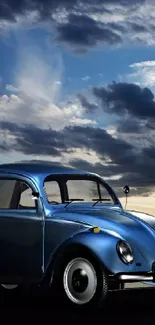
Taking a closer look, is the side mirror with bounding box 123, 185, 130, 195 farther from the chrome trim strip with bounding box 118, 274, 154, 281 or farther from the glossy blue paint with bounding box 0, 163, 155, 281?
the chrome trim strip with bounding box 118, 274, 154, 281

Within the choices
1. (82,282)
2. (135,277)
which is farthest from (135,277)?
(82,282)

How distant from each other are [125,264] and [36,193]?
→ 195 cm

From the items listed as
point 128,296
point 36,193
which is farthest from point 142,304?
point 36,193

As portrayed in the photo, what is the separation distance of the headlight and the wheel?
1.11ft

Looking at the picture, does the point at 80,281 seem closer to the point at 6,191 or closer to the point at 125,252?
the point at 125,252

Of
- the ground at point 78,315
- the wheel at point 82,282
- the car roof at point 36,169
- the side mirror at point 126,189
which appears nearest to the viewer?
the ground at point 78,315

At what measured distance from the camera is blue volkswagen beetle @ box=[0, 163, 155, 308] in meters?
11.1

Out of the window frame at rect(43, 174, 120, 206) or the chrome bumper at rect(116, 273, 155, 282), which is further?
the window frame at rect(43, 174, 120, 206)

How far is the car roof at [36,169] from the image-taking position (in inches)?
498

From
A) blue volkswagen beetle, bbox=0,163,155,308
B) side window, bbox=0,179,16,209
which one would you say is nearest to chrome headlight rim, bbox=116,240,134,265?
blue volkswagen beetle, bbox=0,163,155,308

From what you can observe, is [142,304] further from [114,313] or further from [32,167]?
[32,167]

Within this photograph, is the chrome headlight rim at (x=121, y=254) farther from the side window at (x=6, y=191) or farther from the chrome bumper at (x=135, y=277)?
the side window at (x=6, y=191)

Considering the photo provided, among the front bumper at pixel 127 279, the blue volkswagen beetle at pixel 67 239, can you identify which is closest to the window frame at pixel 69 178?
the blue volkswagen beetle at pixel 67 239

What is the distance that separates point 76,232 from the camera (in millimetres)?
11367
